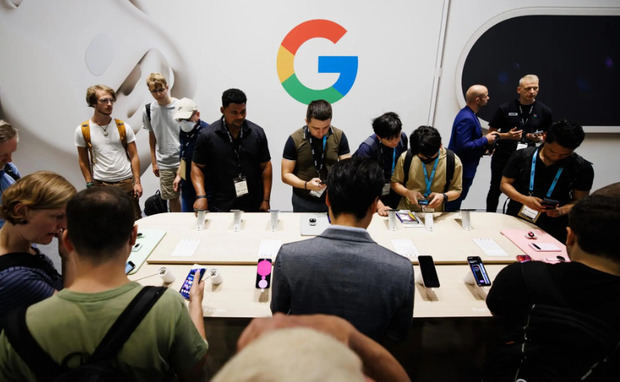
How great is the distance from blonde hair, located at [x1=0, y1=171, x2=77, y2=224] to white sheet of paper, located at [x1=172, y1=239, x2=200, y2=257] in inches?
31.0

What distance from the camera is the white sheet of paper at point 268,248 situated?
6.44 ft

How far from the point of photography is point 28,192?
49.8 inches

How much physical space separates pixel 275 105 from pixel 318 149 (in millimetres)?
1647

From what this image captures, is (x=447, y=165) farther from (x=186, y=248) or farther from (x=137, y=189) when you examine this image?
(x=137, y=189)

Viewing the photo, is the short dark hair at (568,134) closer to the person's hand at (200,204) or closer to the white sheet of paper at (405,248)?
the white sheet of paper at (405,248)

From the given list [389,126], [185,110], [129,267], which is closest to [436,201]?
[389,126]

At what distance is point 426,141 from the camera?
2.36m

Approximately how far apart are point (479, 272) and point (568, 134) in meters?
1.13

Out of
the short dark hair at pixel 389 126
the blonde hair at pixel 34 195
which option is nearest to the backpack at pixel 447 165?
the short dark hair at pixel 389 126

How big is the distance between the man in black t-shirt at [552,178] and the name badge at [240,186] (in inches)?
80.2

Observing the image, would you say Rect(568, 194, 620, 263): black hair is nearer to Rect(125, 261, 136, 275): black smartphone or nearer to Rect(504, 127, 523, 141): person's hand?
Rect(125, 261, 136, 275): black smartphone

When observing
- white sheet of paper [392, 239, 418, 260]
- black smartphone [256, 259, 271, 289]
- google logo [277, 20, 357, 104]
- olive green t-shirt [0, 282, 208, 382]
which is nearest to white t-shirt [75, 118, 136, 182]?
google logo [277, 20, 357, 104]

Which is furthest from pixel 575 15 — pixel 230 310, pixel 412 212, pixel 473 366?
pixel 230 310

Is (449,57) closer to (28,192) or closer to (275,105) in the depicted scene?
(275,105)
